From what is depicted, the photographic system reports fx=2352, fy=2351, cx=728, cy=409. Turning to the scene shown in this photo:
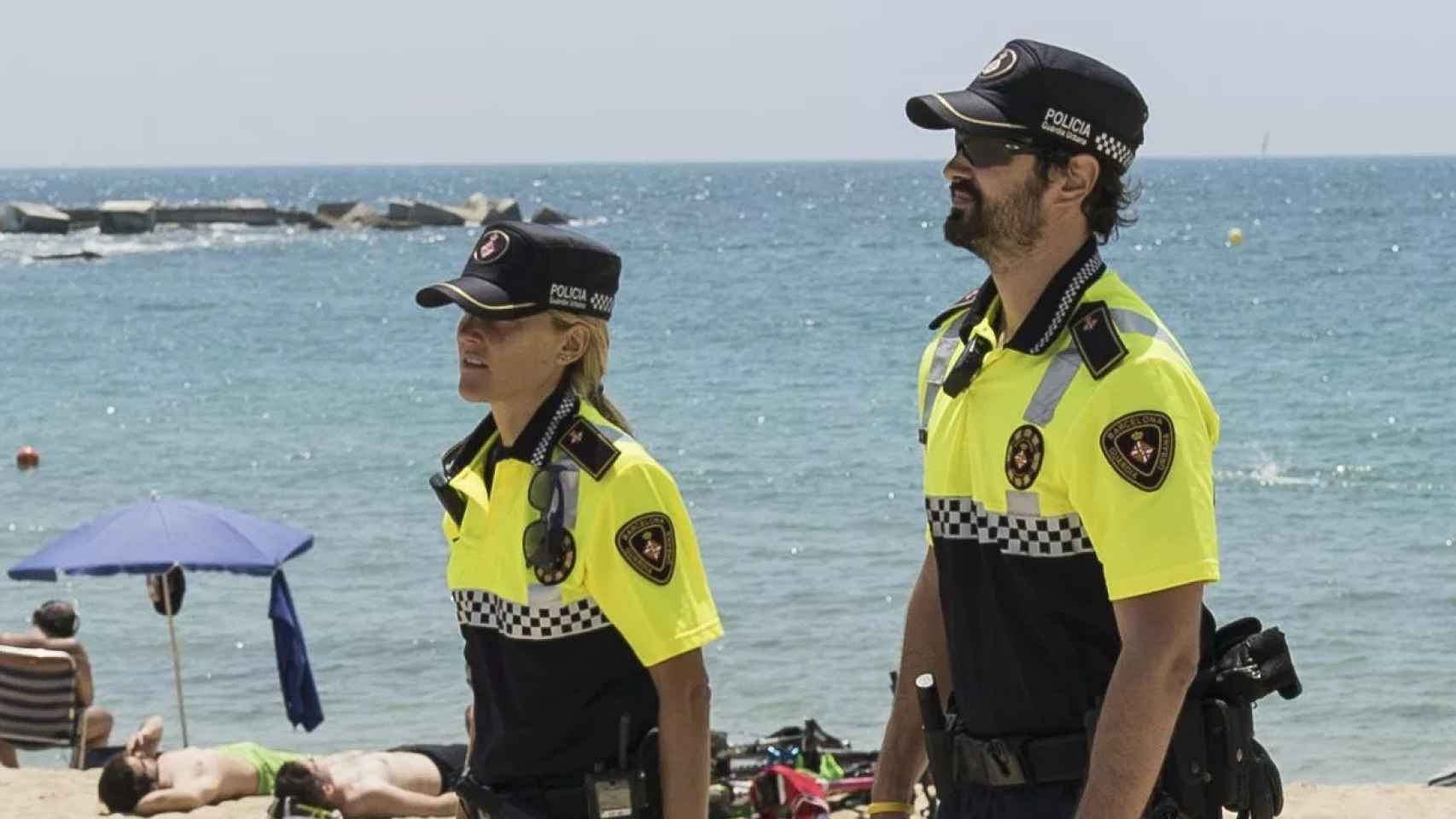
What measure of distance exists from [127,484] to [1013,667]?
2172 cm

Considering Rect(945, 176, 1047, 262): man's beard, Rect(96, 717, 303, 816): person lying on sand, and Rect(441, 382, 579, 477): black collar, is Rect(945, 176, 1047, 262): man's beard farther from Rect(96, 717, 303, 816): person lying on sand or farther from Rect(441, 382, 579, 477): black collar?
Rect(96, 717, 303, 816): person lying on sand

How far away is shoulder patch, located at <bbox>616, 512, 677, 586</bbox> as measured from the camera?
3.87 meters

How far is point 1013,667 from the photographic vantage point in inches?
133

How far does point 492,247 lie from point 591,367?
0.89 ft

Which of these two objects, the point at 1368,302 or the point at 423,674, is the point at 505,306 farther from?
the point at 1368,302

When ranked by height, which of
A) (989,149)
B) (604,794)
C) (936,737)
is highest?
(989,149)

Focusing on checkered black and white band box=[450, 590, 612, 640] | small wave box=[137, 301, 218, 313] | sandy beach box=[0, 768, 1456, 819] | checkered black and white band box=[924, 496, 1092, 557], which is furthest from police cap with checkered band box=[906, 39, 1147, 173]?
small wave box=[137, 301, 218, 313]

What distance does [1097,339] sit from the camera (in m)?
3.29

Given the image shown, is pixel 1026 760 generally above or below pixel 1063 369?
below

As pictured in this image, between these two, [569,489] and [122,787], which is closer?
[569,489]

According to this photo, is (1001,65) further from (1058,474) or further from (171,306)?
(171,306)

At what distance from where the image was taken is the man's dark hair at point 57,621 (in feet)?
39.7

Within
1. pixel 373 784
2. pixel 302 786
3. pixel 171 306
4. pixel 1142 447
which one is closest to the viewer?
pixel 1142 447

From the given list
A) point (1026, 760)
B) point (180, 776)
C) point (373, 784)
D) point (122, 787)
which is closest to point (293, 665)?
point (180, 776)
